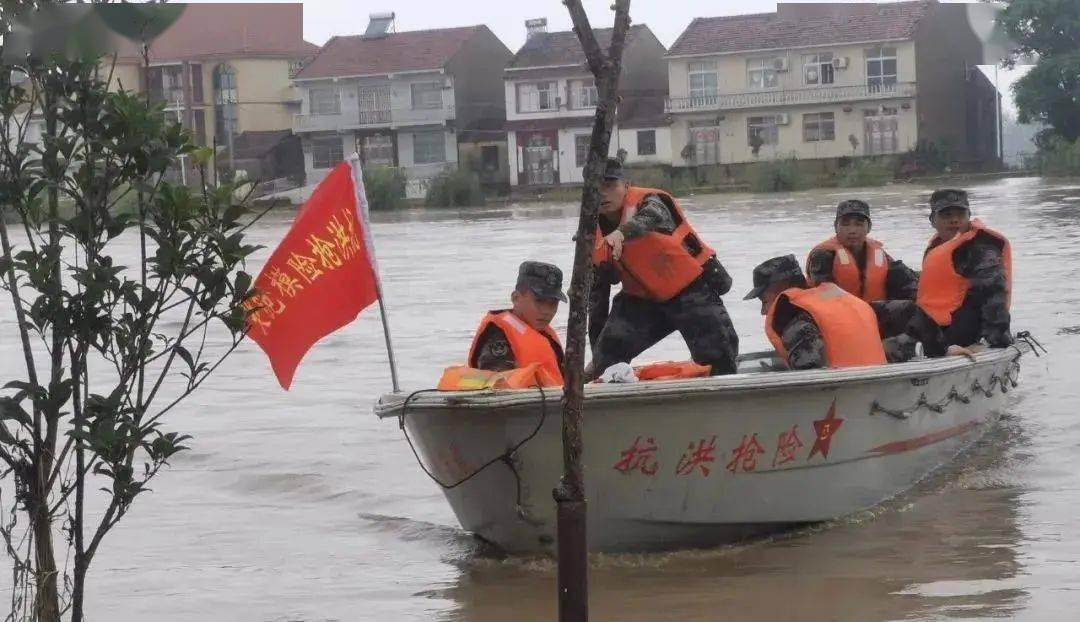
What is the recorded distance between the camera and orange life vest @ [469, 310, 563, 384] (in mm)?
7344

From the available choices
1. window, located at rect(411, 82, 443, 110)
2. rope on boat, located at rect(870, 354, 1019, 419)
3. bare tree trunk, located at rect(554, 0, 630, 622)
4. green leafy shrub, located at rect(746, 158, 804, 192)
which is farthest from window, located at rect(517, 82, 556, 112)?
bare tree trunk, located at rect(554, 0, 630, 622)

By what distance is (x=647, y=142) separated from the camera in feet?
215

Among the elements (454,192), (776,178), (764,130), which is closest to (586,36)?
(776,178)

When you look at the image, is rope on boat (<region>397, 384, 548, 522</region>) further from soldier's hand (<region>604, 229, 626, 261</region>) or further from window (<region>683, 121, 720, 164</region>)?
window (<region>683, 121, 720, 164</region>)

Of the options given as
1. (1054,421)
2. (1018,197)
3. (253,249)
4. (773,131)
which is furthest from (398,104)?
(253,249)

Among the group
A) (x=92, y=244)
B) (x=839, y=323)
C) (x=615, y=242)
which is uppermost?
(x=92, y=244)

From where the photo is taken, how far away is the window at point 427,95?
6962 cm

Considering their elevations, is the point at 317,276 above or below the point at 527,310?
above

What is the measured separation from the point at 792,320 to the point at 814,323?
22 cm

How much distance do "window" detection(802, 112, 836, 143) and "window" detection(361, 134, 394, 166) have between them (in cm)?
1777

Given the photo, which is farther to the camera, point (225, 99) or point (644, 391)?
point (225, 99)

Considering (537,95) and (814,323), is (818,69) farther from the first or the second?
(814,323)

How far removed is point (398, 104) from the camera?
70688 millimetres

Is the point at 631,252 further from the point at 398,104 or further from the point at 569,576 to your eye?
the point at 398,104
